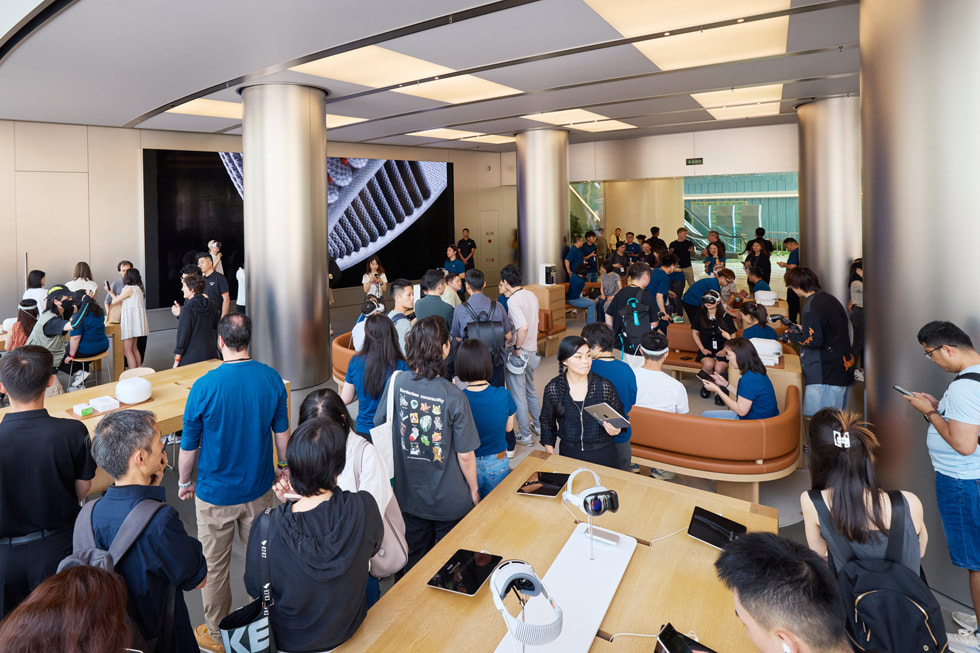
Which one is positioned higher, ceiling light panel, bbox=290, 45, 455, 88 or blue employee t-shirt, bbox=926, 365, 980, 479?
ceiling light panel, bbox=290, 45, 455, 88

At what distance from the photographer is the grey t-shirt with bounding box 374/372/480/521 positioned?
9.62ft

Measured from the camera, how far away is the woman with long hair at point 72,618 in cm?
130

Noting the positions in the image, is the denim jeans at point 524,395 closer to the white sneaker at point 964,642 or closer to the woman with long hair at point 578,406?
the woman with long hair at point 578,406

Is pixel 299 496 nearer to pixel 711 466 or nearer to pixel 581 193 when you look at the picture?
pixel 711 466

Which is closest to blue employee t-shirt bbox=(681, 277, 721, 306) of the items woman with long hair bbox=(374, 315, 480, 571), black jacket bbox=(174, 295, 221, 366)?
woman with long hair bbox=(374, 315, 480, 571)

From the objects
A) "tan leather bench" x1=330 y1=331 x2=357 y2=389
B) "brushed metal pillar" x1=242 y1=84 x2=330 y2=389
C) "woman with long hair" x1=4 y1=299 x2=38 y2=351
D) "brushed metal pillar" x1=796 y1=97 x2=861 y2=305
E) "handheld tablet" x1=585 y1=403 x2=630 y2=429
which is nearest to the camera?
"handheld tablet" x1=585 y1=403 x2=630 y2=429

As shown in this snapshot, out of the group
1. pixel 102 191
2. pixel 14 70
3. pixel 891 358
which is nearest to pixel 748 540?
pixel 891 358

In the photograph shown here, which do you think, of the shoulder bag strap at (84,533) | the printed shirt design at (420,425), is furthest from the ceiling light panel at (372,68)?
the shoulder bag strap at (84,533)

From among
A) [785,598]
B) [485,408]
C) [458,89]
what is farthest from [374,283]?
[785,598]

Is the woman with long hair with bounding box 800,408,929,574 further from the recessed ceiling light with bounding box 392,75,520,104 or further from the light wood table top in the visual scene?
the recessed ceiling light with bounding box 392,75,520,104

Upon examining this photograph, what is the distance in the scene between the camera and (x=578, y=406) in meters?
3.39

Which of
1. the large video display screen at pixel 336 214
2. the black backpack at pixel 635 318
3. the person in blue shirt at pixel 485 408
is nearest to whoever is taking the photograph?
the person in blue shirt at pixel 485 408

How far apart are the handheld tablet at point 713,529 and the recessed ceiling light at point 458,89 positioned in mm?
6097

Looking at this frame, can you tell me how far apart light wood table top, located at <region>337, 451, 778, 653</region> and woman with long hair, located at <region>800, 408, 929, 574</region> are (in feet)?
1.55
